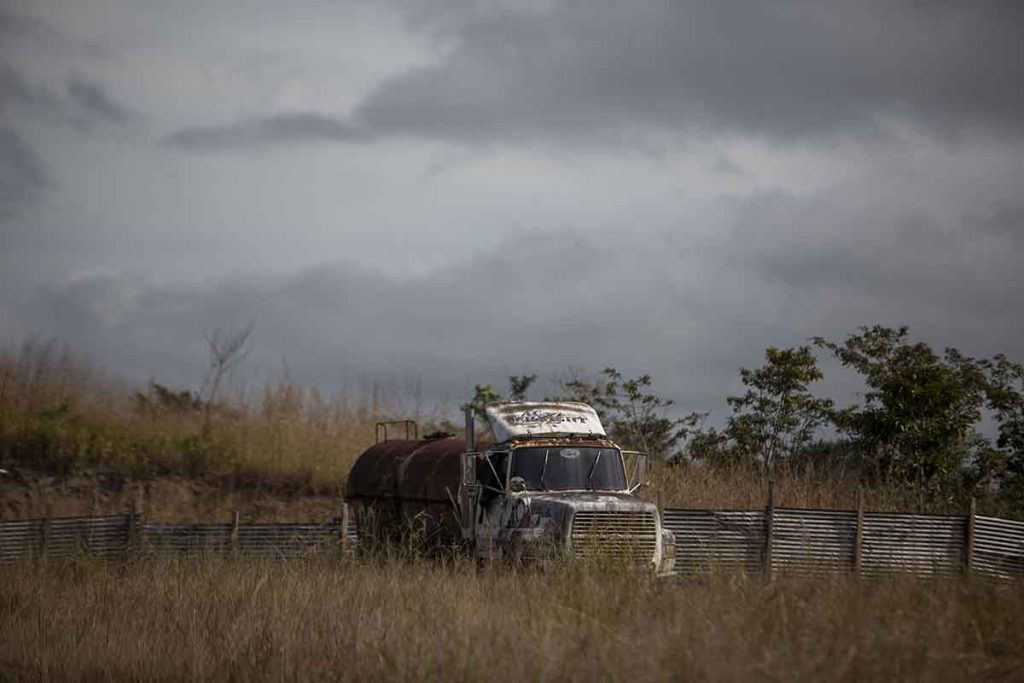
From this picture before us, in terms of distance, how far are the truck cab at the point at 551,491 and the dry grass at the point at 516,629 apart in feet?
6.68

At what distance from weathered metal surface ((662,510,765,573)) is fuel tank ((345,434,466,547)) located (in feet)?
13.1

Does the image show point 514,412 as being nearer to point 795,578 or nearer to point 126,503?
point 795,578

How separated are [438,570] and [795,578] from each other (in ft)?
16.5

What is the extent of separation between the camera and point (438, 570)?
46.0 ft

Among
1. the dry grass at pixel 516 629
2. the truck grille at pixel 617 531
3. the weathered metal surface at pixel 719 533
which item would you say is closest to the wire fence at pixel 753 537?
the weathered metal surface at pixel 719 533

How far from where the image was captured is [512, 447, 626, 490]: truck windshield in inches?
664

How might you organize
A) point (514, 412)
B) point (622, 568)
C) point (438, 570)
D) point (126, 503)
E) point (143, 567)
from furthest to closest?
point (126, 503), point (514, 412), point (143, 567), point (438, 570), point (622, 568)

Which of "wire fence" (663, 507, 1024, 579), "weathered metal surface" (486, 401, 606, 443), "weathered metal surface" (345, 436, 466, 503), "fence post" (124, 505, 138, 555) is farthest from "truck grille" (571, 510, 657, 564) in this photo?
"fence post" (124, 505, 138, 555)

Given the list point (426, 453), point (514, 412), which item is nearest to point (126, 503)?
point (426, 453)

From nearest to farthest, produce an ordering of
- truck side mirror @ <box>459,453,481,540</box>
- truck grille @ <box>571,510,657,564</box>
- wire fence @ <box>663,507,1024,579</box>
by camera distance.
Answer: truck grille @ <box>571,510,657,564</box>
truck side mirror @ <box>459,453,481,540</box>
wire fence @ <box>663,507,1024,579</box>

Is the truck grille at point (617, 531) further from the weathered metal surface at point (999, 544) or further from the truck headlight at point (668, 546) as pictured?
the weathered metal surface at point (999, 544)

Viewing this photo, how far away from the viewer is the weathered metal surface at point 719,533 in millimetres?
20422

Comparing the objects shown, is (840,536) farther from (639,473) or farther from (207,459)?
(207,459)

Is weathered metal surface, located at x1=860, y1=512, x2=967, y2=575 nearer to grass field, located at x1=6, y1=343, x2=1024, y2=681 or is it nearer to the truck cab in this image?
the truck cab
